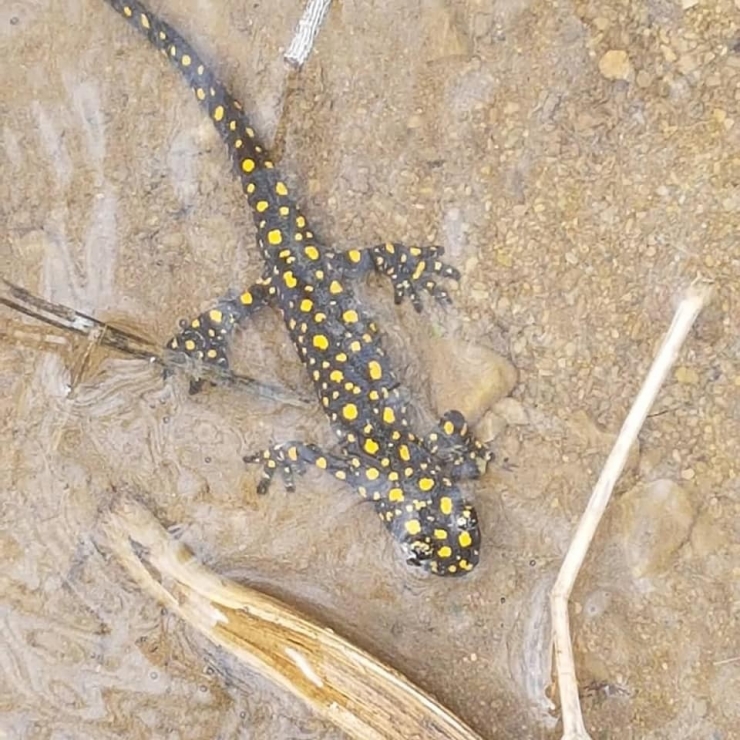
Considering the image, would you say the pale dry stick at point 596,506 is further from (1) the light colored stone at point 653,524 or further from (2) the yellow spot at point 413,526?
(2) the yellow spot at point 413,526

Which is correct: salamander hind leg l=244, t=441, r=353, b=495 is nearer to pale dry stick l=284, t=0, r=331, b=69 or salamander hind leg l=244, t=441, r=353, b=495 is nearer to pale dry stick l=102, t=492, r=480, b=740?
pale dry stick l=102, t=492, r=480, b=740

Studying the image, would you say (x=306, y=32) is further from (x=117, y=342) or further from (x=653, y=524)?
(x=653, y=524)

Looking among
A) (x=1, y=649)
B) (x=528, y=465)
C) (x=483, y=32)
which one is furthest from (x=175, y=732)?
(x=483, y=32)

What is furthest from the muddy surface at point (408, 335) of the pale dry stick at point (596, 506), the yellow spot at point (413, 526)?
the pale dry stick at point (596, 506)

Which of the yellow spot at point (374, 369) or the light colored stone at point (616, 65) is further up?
the light colored stone at point (616, 65)

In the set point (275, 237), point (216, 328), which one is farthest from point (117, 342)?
point (275, 237)

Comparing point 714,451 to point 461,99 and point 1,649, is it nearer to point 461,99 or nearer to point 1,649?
point 461,99

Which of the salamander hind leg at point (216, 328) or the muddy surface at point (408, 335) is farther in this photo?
the salamander hind leg at point (216, 328)
